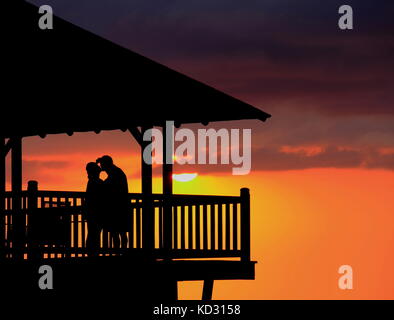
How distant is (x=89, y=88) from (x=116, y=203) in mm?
2438

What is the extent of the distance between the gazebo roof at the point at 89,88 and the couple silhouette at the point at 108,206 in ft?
3.60

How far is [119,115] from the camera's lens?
28.5 metres

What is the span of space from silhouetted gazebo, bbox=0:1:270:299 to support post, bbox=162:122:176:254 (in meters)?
0.02

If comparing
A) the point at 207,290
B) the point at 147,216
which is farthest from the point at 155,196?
the point at 207,290

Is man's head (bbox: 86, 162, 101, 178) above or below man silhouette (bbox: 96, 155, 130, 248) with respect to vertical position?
above

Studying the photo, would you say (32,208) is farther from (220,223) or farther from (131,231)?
(220,223)

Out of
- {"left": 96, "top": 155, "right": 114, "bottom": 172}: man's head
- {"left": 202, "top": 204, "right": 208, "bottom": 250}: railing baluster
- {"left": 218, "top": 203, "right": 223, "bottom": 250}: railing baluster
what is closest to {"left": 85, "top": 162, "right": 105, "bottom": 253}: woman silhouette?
{"left": 96, "top": 155, "right": 114, "bottom": 172}: man's head

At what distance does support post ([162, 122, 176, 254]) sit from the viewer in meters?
29.0

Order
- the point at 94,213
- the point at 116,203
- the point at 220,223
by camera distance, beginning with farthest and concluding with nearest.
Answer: the point at 220,223, the point at 116,203, the point at 94,213

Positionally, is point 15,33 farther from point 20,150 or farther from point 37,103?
point 20,150

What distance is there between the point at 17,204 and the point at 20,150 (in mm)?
6518

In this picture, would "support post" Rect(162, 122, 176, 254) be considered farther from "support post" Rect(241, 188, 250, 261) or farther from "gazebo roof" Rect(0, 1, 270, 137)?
"support post" Rect(241, 188, 250, 261)

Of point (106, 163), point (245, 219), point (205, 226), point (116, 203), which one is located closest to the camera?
point (116, 203)

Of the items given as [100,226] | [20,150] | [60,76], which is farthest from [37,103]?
[20,150]
